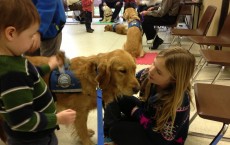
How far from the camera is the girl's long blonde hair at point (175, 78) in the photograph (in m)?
1.47

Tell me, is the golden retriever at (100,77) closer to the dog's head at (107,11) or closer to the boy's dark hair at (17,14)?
the boy's dark hair at (17,14)

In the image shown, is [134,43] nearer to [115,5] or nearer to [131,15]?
[131,15]

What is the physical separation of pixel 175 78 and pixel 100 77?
1.67 feet

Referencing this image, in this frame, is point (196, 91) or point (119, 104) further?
point (119, 104)

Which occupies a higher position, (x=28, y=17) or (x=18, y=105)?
(x=28, y=17)

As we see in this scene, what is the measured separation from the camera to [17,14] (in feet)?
2.59

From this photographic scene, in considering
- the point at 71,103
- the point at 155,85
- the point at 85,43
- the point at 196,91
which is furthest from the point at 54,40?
the point at 85,43

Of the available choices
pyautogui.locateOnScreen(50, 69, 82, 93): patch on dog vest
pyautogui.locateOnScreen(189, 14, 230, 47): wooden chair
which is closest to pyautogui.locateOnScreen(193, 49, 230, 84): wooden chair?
pyautogui.locateOnScreen(189, 14, 230, 47): wooden chair

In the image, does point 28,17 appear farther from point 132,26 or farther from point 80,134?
point 132,26

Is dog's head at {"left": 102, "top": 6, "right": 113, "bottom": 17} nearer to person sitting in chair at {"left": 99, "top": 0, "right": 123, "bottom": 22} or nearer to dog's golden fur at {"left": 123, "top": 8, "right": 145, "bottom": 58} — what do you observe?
person sitting in chair at {"left": 99, "top": 0, "right": 123, "bottom": 22}

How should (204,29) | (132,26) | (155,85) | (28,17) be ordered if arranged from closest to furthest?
(28,17) → (155,85) → (204,29) → (132,26)

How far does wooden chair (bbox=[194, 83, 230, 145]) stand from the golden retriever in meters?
0.45

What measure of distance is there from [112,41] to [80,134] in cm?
353

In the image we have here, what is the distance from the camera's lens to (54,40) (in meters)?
2.18
